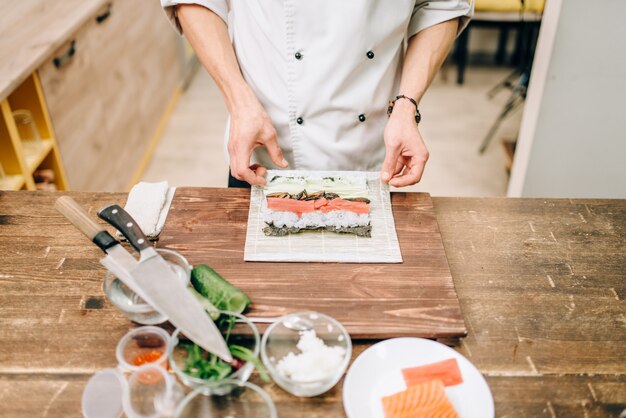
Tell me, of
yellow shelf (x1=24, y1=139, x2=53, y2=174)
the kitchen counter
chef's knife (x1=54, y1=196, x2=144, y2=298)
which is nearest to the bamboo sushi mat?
chef's knife (x1=54, y1=196, x2=144, y2=298)

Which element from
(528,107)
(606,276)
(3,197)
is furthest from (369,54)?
(528,107)

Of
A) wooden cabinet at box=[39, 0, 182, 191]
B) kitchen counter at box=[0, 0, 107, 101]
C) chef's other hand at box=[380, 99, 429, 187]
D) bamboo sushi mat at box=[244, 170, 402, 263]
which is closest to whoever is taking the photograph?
bamboo sushi mat at box=[244, 170, 402, 263]

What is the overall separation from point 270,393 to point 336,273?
0.27 m

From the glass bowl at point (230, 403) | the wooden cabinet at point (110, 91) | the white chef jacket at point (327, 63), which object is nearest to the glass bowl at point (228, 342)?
the glass bowl at point (230, 403)

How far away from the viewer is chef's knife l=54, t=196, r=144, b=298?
0.91m

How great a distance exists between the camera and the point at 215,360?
834mm

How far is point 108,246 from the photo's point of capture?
3.08 feet

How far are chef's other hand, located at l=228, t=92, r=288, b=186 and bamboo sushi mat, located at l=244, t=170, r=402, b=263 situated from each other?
0.09m

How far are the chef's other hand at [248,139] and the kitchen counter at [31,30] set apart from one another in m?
0.90

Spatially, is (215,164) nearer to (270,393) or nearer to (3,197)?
(3,197)

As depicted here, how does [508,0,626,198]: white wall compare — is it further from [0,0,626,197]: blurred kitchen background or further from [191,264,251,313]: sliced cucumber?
[191,264,251,313]: sliced cucumber

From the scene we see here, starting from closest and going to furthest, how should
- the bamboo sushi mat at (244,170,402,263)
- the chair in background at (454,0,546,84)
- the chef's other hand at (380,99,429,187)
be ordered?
the bamboo sushi mat at (244,170,402,263)
the chef's other hand at (380,99,429,187)
the chair in background at (454,0,546,84)

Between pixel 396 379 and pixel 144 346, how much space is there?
42 cm

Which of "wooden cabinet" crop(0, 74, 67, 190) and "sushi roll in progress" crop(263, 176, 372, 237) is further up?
"sushi roll in progress" crop(263, 176, 372, 237)
